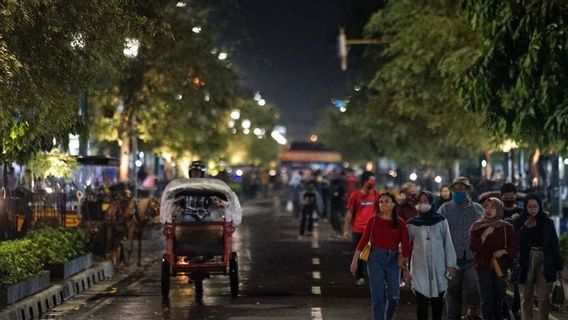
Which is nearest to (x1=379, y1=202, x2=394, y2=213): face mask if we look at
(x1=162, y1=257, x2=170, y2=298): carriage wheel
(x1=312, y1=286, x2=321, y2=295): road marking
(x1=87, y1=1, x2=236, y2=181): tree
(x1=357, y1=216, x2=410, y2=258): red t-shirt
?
(x1=357, y1=216, x2=410, y2=258): red t-shirt

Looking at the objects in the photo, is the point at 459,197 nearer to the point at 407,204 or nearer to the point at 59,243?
the point at 407,204

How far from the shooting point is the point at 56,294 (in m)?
18.5

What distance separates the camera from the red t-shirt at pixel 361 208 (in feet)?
69.6

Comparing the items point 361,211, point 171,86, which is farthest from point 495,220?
point 171,86

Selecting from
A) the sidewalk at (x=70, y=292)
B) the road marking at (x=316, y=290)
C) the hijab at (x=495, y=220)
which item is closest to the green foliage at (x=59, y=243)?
the sidewalk at (x=70, y=292)

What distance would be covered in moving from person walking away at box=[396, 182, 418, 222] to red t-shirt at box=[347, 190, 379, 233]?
898mm

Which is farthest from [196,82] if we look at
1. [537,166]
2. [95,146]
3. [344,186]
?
[537,166]

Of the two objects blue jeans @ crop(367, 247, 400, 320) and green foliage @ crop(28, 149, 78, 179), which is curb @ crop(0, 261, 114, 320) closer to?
green foliage @ crop(28, 149, 78, 179)

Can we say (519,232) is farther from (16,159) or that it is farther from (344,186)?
(344,186)

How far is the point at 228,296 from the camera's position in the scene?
765 inches

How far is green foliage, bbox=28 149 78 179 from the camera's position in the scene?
2366 centimetres

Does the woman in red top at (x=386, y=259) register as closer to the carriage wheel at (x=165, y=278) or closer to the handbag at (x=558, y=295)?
the handbag at (x=558, y=295)

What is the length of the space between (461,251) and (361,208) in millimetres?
6654

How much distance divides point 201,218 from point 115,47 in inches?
181
